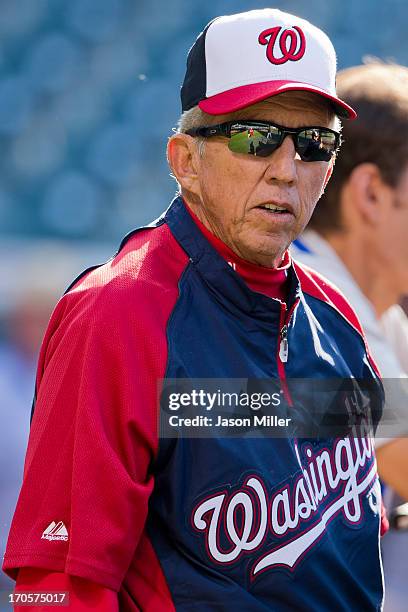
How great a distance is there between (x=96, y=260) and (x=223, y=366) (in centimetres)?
281

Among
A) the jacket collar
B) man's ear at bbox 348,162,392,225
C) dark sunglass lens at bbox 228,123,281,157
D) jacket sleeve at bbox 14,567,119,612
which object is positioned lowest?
jacket sleeve at bbox 14,567,119,612

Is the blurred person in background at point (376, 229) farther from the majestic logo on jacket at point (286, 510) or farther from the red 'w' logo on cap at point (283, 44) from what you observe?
the red 'w' logo on cap at point (283, 44)

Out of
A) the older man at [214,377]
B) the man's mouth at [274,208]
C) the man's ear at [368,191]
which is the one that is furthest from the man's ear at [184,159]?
the man's ear at [368,191]

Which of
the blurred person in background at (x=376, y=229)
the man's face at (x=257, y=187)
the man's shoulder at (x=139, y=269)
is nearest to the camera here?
the man's shoulder at (x=139, y=269)

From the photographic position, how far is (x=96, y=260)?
4.16m

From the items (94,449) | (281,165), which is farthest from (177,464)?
(281,165)

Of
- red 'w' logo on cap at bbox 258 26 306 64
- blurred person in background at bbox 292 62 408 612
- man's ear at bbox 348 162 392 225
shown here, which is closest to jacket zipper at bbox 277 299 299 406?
red 'w' logo on cap at bbox 258 26 306 64

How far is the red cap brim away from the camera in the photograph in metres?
1.45

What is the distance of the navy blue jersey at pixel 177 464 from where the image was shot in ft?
4.24

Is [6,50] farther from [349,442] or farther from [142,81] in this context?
[349,442]

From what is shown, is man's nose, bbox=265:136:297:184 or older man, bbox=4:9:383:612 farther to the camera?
man's nose, bbox=265:136:297:184

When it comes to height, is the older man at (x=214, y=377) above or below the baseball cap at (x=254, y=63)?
below

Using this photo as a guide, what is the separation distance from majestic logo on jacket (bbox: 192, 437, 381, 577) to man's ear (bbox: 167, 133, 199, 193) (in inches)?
18.0

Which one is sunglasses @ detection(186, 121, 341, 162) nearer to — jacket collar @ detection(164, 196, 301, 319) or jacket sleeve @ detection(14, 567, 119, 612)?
jacket collar @ detection(164, 196, 301, 319)
